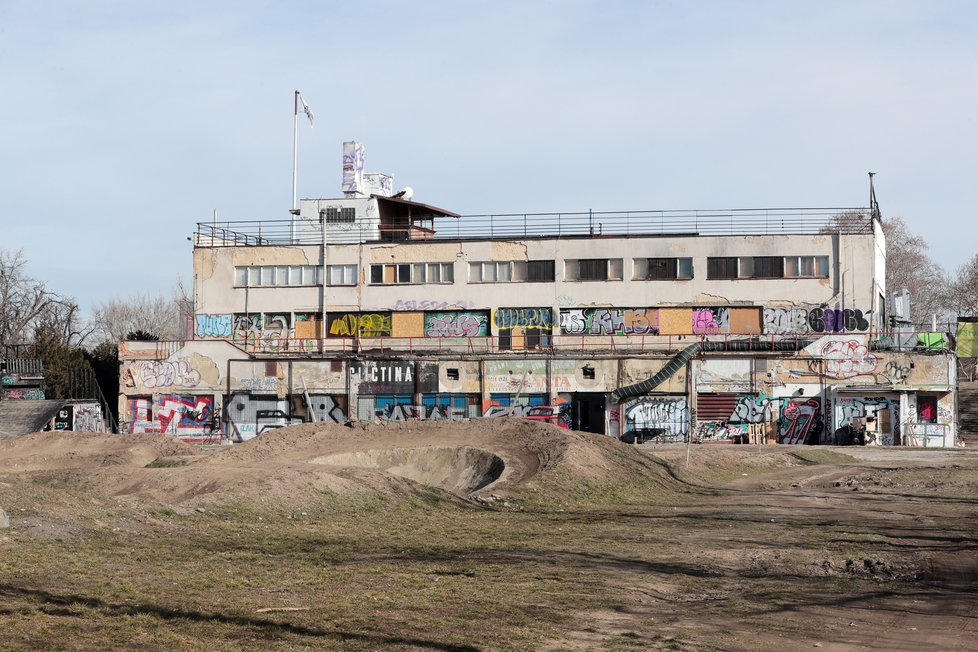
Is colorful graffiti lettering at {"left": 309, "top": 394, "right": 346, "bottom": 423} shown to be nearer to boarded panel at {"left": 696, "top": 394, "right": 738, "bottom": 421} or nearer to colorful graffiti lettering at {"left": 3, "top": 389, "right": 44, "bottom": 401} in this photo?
colorful graffiti lettering at {"left": 3, "top": 389, "right": 44, "bottom": 401}

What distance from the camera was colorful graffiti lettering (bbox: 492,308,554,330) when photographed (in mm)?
72312

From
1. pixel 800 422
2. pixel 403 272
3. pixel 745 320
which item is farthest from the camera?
pixel 403 272

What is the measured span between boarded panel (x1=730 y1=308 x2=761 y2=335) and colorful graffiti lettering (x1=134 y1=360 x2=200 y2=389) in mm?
33852

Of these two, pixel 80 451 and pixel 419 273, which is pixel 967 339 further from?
pixel 80 451

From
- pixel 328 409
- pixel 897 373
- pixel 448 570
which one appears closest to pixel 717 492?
pixel 448 570

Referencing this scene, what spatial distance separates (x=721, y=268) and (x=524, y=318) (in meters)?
13.1

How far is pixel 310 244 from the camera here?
75.4 m

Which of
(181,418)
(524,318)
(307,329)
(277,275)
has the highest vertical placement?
(277,275)

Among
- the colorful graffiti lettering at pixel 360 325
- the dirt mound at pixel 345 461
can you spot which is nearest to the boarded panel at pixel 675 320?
the colorful graffiti lettering at pixel 360 325

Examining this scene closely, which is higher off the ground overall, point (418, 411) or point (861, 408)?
point (861, 408)

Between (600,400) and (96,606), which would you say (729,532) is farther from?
(600,400)

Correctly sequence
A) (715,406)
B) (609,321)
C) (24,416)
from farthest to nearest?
1. (609,321)
2. (715,406)
3. (24,416)

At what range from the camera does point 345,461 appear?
40.2 meters

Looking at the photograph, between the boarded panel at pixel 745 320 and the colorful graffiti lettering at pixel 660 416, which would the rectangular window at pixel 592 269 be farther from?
the colorful graffiti lettering at pixel 660 416
